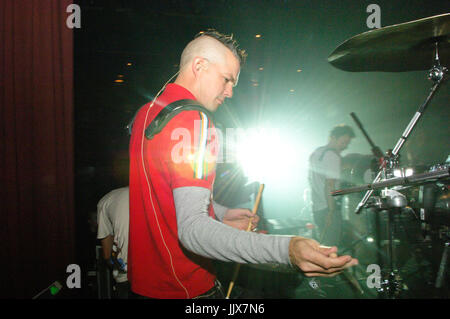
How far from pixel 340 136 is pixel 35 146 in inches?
139

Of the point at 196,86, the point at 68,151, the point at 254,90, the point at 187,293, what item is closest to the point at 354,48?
the point at 196,86

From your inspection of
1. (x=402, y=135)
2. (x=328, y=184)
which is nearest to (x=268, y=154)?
(x=328, y=184)

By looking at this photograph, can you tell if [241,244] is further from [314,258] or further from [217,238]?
[314,258]

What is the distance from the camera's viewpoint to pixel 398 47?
161 cm

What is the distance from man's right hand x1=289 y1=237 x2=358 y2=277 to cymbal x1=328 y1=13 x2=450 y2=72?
50.7 inches

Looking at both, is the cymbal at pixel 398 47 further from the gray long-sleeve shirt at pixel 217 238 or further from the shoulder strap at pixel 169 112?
the gray long-sleeve shirt at pixel 217 238

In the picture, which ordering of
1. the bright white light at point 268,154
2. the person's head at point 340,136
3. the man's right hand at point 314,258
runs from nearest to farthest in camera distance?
1. the man's right hand at point 314,258
2. the person's head at point 340,136
3. the bright white light at point 268,154

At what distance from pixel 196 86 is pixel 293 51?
399cm

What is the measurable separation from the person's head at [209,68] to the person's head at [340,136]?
9.97 feet

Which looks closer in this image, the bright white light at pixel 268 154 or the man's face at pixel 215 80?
the man's face at pixel 215 80

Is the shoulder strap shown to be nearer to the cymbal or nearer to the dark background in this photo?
the cymbal

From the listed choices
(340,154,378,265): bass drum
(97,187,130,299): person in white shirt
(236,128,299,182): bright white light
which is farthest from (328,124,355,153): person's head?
(97,187,130,299): person in white shirt

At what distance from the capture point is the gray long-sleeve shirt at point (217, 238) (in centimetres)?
67

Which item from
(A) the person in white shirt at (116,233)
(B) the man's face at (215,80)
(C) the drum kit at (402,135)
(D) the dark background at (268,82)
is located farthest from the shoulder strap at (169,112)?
(D) the dark background at (268,82)
